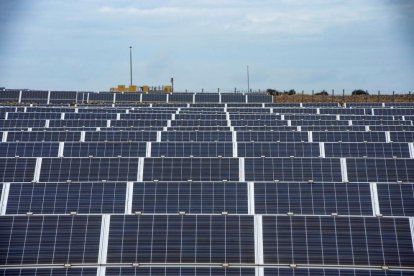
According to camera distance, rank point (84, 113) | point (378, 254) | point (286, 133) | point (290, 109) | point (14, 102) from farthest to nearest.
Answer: point (14, 102) < point (290, 109) < point (84, 113) < point (286, 133) < point (378, 254)

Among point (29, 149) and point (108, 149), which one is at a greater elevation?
point (29, 149)

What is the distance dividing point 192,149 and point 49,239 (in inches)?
338

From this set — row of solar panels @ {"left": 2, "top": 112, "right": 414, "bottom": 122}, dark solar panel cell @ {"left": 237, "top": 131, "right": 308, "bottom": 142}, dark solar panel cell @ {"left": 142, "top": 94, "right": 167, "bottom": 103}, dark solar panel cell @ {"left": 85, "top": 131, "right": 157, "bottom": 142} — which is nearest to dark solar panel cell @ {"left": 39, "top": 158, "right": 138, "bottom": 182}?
dark solar panel cell @ {"left": 85, "top": 131, "right": 157, "bottom": 142}

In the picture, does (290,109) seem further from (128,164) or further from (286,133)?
(128,164)

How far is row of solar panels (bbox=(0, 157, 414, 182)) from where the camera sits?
1490 cm

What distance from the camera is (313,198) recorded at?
12.4 meters

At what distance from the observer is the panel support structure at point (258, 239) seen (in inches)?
400

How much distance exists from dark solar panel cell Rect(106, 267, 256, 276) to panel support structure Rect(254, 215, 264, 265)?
27cm

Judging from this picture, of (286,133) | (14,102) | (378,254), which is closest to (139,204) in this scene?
(378,254)

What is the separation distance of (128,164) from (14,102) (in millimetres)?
40601

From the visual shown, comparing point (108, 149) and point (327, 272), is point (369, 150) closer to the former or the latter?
point (108, 149)

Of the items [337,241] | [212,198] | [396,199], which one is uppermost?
[212,198]

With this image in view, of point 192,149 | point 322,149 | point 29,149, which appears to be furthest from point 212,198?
point 29,149

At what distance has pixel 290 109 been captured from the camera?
130 ft
